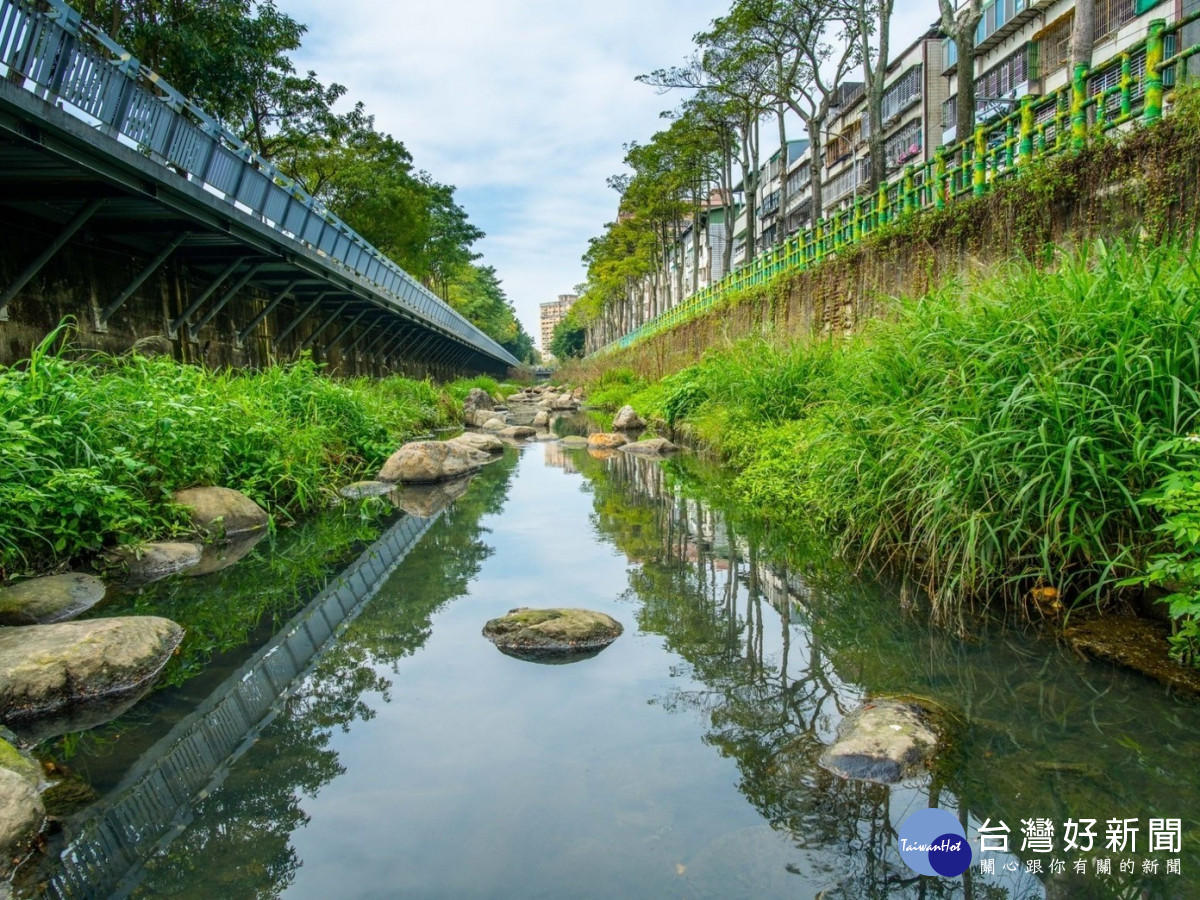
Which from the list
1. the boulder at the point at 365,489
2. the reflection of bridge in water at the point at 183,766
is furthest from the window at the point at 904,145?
the reflection of bridge in water at the point at 183,766

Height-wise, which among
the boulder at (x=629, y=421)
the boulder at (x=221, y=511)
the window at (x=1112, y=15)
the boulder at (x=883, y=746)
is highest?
the window at (x=1112, y=15)

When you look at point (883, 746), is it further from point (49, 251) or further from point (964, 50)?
point (964, 50)

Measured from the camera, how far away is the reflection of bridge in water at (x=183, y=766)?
2.35 m

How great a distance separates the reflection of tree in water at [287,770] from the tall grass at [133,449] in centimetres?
200

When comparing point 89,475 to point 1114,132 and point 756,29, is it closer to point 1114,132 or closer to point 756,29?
point 1114,132

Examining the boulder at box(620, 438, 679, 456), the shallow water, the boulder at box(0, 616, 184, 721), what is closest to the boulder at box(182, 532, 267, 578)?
the shallow water

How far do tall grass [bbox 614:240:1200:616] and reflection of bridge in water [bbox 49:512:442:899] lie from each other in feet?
11.2

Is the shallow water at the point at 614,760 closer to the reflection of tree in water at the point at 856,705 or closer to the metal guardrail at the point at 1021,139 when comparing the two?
the reflection of tree in water at the point at 856,705

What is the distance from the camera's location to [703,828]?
2.52m

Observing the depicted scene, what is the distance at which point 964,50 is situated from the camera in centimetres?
1102

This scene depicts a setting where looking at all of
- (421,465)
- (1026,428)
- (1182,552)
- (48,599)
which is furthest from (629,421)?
(1182,552)

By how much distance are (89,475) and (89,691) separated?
6.71 ft

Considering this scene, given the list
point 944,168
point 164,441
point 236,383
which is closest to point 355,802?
point 164,441

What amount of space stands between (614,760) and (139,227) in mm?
9586
